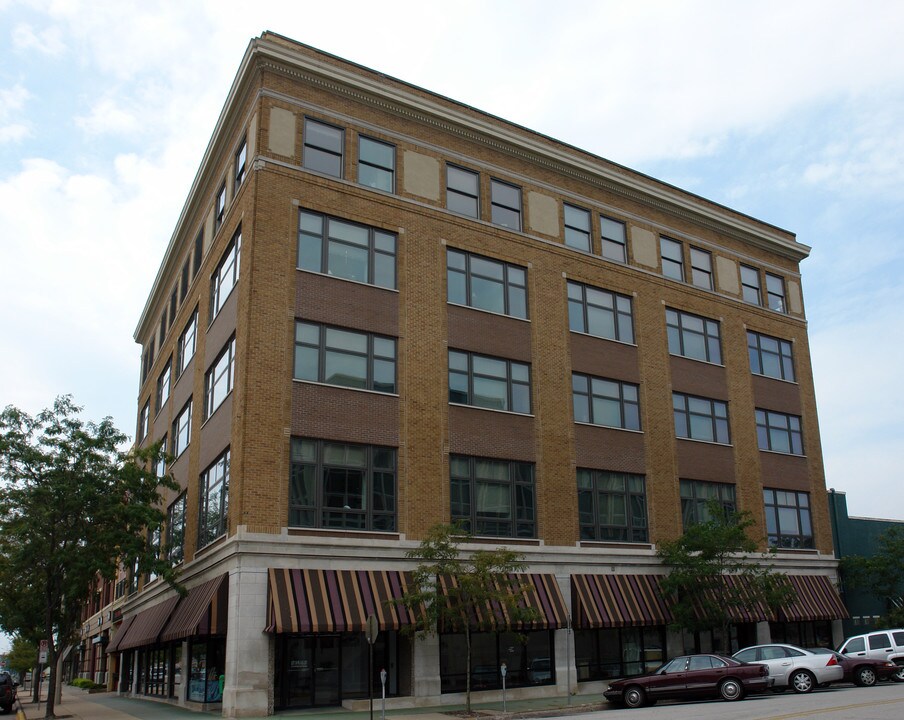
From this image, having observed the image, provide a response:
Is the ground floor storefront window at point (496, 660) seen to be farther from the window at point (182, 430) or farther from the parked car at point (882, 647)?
the window at point (182, 430)

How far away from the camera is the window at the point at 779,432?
38.3 m

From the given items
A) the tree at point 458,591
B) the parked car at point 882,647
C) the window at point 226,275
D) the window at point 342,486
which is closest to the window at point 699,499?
the parked car at point 882,647

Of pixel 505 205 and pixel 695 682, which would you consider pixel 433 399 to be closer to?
pixel 505 205

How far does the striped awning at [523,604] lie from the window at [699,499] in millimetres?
7469

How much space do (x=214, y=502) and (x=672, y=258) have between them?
69.3ft

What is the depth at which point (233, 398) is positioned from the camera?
88.6 feet

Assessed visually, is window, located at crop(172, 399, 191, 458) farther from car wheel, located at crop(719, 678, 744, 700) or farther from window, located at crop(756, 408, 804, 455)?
window, located at crop(756, 408, 804, 455)

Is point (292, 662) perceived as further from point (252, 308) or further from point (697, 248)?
point (697, 248)

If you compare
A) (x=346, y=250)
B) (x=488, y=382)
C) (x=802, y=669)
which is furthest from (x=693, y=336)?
(x=346, y=250)

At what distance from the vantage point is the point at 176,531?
1407 inches

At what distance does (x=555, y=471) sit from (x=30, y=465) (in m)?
17.6

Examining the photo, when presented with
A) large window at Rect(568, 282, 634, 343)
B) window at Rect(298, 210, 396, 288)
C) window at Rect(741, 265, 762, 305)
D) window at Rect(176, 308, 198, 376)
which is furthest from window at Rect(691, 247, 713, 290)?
window at Rect(176, 308, 198, 376)

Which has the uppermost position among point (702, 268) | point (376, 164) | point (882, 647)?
point (376, 164)

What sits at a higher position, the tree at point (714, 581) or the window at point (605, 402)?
the window at point (605, 402)
